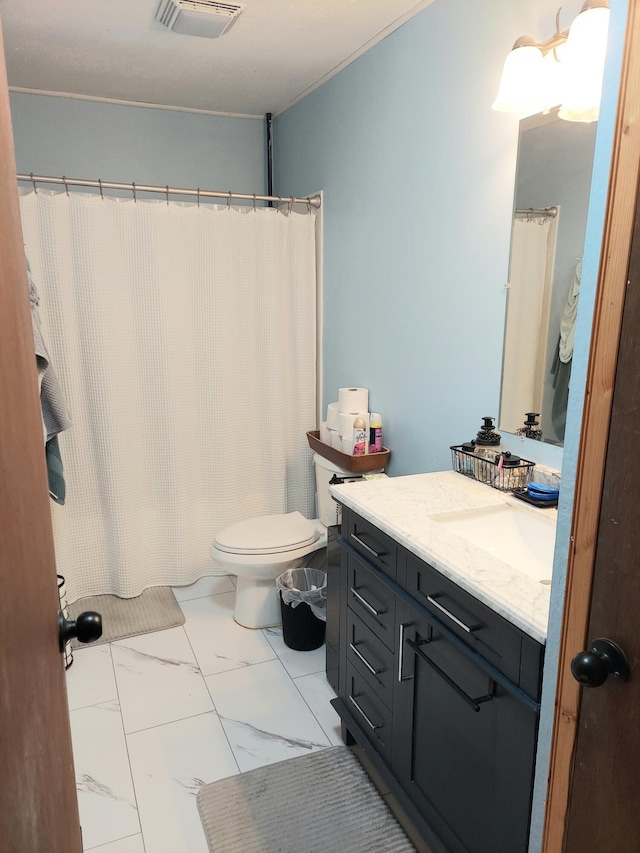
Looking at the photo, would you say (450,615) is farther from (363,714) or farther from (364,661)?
(363,714)

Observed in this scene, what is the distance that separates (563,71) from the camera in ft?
5.14

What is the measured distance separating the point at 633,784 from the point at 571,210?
1397 millimetres

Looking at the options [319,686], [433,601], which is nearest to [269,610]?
[319,686]

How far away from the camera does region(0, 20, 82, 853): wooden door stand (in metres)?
0.70

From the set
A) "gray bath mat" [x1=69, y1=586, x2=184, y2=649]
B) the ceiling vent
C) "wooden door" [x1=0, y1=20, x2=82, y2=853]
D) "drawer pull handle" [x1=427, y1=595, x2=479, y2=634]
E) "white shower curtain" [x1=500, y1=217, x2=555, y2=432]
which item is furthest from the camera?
"gray bath mat" [x1=69, y1=586, x2=184, y2=649]

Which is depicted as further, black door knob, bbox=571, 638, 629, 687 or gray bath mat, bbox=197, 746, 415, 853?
gray bath mat, bbox=197, 746, 415, 853

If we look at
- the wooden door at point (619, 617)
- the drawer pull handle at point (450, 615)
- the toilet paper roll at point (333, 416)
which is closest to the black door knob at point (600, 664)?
the wooden door at point (619, 617)

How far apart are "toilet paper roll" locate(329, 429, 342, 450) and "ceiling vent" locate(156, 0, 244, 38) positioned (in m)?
1.63

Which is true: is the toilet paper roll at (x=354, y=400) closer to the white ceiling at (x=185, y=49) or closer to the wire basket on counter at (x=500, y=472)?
the wire basket on counter at (x=500, y=472)

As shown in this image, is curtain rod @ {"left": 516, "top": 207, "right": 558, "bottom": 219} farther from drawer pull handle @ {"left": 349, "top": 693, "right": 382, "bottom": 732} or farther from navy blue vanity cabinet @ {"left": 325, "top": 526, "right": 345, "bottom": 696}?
Answer: drawer pull handle @ {"left": 349, "top": 693, "right": 382, "bottom": 732}

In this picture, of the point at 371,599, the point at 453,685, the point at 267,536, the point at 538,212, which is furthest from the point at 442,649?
the point at 267,536

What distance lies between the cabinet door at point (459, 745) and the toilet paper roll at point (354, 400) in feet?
3.93

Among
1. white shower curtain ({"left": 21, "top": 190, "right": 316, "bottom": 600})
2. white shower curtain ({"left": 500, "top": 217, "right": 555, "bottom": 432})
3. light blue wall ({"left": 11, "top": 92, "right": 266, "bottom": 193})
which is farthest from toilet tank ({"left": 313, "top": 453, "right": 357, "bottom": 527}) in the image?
light blue wall ({"left": 11, "top": 92, "right": 266, "bottom": 193})

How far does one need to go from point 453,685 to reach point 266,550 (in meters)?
1.31
